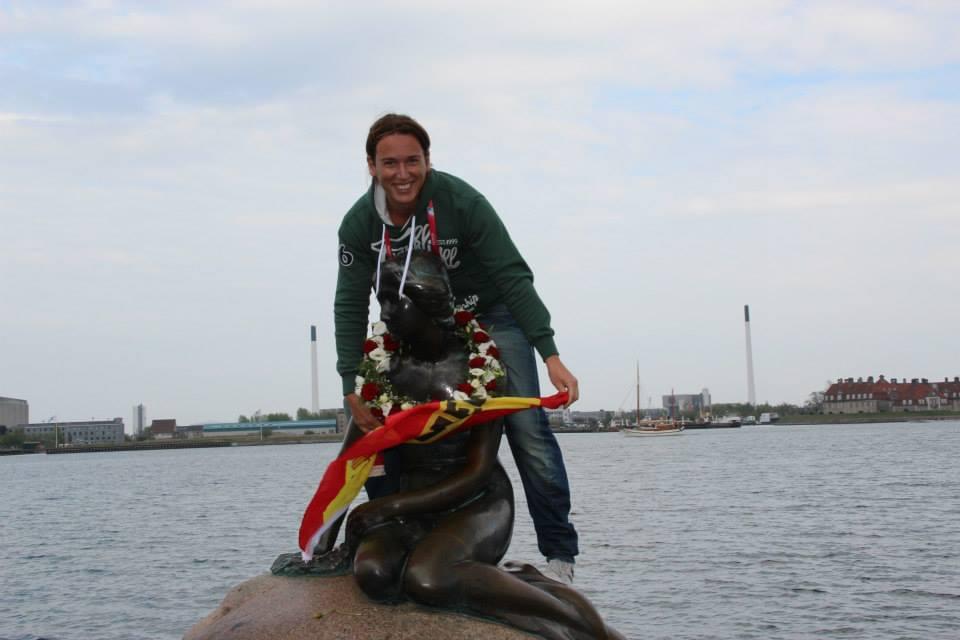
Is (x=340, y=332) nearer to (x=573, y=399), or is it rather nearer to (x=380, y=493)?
(x=380, y=493)

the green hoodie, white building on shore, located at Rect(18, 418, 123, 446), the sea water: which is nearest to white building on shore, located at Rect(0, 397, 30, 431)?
white building on shore, located at Rect(18, 418, 123, 446)

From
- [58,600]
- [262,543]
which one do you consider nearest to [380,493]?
[58,600]

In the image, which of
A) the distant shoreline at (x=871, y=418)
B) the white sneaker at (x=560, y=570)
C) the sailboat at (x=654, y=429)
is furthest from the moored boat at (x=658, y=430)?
the white sneaker at (x=560, y=570)

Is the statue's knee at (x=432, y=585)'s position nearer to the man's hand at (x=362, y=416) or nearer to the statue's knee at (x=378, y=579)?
the statue's knee at (x=378, y=579)

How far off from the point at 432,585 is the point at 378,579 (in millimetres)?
290

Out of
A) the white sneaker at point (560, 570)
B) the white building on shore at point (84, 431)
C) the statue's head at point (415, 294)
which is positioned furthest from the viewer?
the white building on shore at point (84, 431)

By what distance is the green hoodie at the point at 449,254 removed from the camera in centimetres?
654

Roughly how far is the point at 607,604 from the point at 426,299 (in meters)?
12.2

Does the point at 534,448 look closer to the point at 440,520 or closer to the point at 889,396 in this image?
the point at 440,520

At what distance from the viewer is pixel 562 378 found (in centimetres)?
640

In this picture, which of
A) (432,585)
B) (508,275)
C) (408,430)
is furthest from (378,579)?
(508,275)

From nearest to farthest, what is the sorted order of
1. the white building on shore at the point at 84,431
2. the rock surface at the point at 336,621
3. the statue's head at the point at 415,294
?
the rock surface at the point at 336,621, the statue's head at the point at 415,294, the white building on shore at the point at 84,431

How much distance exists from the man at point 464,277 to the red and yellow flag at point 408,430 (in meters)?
0.20

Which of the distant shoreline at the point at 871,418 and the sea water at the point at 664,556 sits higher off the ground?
the sea water at the point at 664,556
